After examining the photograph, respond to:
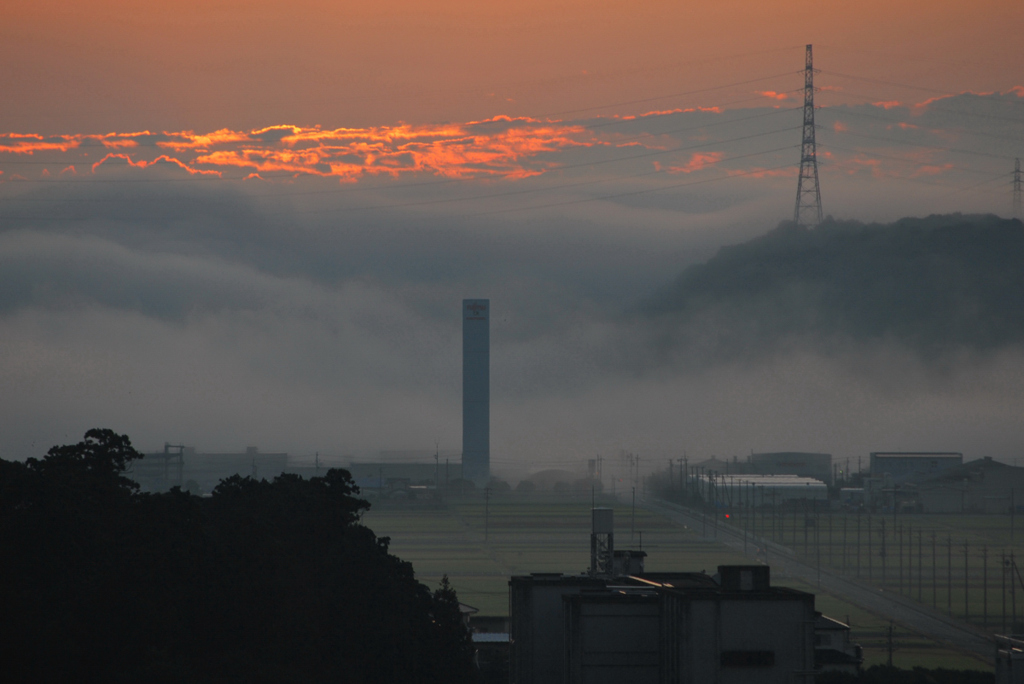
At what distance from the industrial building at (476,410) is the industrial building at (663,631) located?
107 meters

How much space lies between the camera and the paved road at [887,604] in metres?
51.5

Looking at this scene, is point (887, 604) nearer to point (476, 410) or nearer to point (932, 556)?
point (932, 556)

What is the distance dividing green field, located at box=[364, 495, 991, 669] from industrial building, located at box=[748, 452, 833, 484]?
40.7 meters

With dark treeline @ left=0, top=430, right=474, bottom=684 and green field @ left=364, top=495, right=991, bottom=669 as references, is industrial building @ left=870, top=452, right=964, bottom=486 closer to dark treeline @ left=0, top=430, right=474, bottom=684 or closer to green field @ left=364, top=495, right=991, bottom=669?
green field @ left=364, top=495, right=991, bottom=669

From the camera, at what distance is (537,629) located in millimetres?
27906

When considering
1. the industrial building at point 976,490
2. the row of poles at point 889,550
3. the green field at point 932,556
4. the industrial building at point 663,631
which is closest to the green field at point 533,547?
the row of poles at point 889,550

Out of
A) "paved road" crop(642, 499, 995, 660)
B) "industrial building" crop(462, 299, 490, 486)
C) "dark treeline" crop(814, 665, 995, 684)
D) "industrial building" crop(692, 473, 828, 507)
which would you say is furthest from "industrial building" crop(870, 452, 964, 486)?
"dark treeline" crop(814, 665, 995, 684)

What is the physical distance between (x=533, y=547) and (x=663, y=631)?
64456mm

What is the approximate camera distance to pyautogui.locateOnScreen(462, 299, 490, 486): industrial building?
5394 inches

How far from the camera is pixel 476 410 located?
137500 millimetres

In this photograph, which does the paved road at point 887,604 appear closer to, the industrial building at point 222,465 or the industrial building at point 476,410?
the industrial building at point 476,410

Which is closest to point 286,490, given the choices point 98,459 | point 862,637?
point 98,459

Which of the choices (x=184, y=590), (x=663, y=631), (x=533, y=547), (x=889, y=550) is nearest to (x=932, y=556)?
(x=889, y=550)

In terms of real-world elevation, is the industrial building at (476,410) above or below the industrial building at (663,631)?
above
